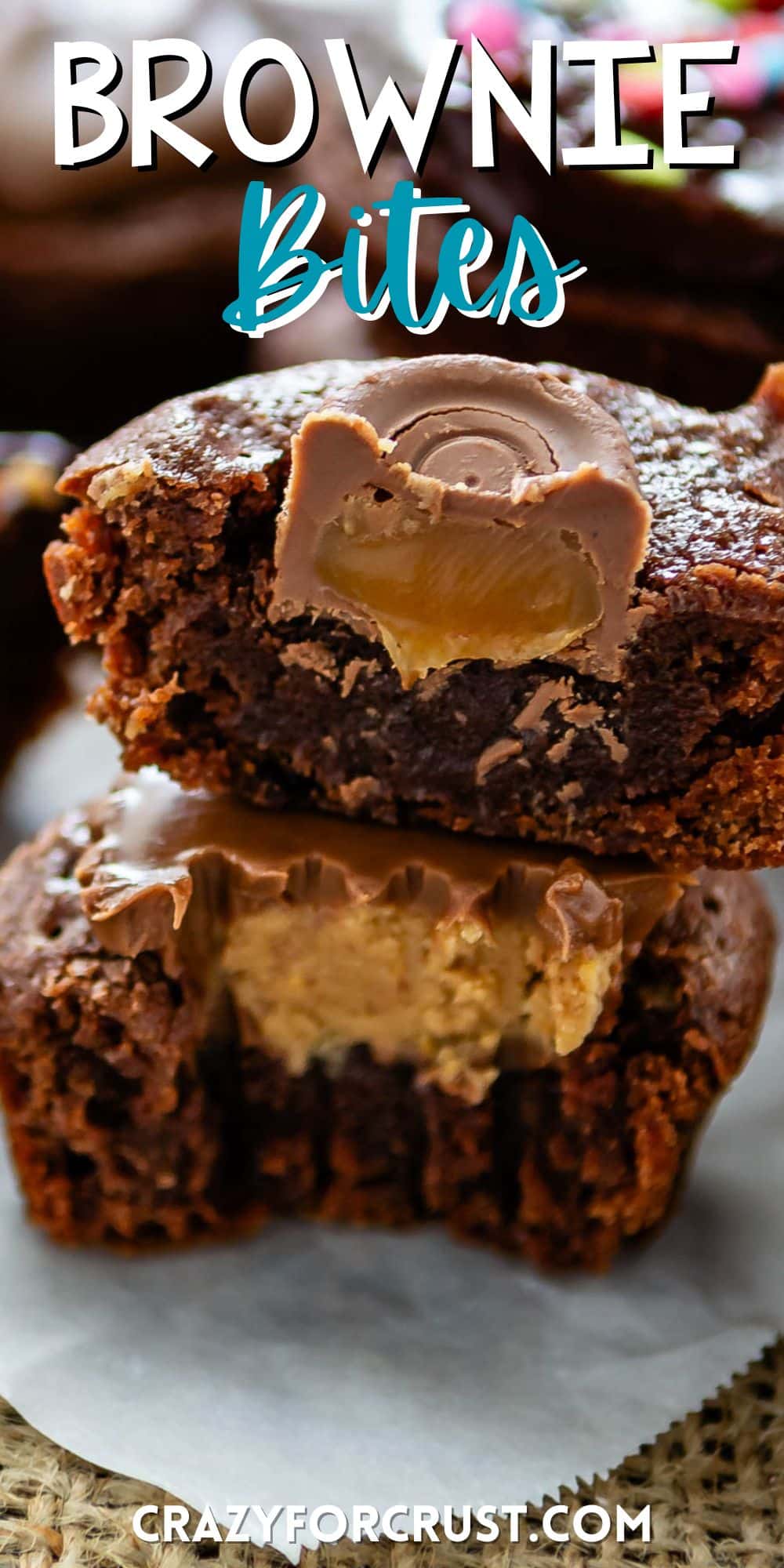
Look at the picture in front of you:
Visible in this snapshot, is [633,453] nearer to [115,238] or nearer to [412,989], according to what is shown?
[412,989]

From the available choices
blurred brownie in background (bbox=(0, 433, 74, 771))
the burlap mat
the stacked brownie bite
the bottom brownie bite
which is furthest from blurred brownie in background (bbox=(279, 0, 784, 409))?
the burlap mat

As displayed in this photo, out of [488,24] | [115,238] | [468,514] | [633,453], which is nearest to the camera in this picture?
[468,514]

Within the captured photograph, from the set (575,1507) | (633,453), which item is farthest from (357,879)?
(575,1507)

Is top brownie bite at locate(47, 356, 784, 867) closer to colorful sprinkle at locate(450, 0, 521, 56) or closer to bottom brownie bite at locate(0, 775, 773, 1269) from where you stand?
bottom brownie bite at locate(0, 775, 773, 1269)

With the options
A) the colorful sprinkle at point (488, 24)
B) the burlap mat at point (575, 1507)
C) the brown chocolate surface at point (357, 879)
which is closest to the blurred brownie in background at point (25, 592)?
the brown chocolate surface at point (357, 879)

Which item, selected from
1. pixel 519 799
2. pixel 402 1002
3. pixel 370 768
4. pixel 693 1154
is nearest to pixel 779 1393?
pixel 693 1154

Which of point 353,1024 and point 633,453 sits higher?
point 633,453
